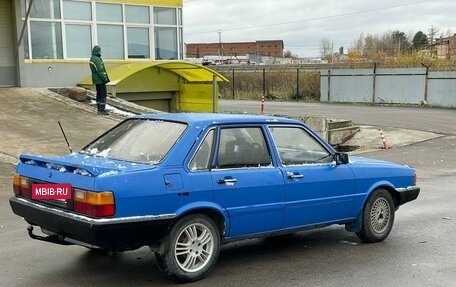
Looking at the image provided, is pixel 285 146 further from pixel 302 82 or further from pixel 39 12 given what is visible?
pixel 302 82

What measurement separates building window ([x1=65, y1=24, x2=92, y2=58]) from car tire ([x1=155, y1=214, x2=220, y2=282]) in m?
17.8

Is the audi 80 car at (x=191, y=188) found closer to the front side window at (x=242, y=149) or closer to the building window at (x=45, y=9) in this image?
the front side window at (x=242, y=149)

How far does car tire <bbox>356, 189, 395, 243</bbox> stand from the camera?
6.66 meters

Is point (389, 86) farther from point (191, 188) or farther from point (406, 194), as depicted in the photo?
point (191, 188)

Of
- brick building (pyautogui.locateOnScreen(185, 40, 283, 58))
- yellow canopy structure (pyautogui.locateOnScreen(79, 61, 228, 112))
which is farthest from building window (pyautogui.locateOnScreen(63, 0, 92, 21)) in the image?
brick building (pyautogui.locateOnScreen(185, 40, 283, 58))

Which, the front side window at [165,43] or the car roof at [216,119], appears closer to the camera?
the car roof at [216,119]

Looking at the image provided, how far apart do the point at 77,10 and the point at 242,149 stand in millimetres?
17856

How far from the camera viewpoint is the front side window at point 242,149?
5.61m

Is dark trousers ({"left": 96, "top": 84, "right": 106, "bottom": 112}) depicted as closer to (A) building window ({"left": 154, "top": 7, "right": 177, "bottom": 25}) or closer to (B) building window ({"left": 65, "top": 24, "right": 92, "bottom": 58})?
(B) building window ({"left": 65, "top": 24, "right": 92, "bottom": 58})

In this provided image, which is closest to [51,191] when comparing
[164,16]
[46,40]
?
[46,40]

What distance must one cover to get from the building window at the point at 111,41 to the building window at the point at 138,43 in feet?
1.29

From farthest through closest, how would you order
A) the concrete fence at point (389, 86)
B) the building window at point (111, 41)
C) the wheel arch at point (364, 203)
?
the concrete fence at point (389, 86) < the building window at point (111, 41) < the wheel arch at point (364, 203)

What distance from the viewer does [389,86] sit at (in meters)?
35.7

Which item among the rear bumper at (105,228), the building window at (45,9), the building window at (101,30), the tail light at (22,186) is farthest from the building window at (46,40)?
the rear bumper at (105,228)
